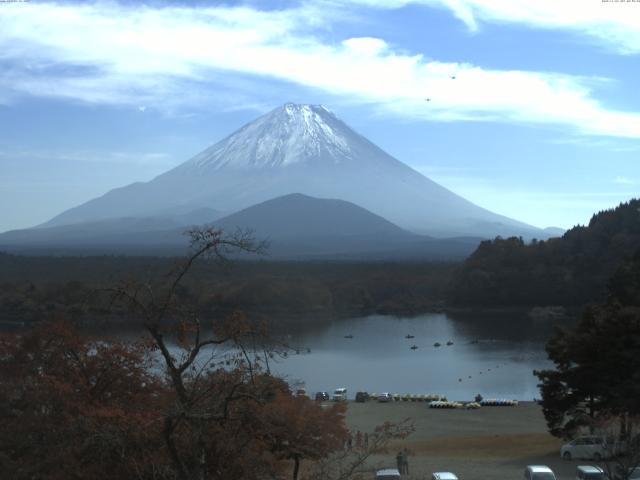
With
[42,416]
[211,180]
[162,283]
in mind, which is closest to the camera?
[162,283]

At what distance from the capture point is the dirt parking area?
871cm

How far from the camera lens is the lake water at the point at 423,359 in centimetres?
1972

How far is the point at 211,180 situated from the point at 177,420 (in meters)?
132

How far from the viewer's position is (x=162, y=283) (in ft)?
11.6

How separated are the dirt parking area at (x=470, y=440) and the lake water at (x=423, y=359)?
6.88 feet

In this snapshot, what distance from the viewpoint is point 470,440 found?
11.8 metres

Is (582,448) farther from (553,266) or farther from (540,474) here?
(553,266)

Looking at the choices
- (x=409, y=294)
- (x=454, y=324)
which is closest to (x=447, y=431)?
(x=454, y=324)

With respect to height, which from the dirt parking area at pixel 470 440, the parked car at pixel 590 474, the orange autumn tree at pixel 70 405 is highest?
the orange autumn tree at pixel 70 405

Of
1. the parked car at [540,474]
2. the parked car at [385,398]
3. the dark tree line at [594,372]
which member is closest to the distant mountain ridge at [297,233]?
the parked car at [385,398]

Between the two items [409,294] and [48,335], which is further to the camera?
[409,294]

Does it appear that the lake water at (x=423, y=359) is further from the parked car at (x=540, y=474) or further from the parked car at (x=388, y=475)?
the parked car at (x=540, y=474)

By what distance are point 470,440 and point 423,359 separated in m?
13.2

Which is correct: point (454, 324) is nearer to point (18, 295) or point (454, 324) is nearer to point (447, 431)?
point (18, 295)
